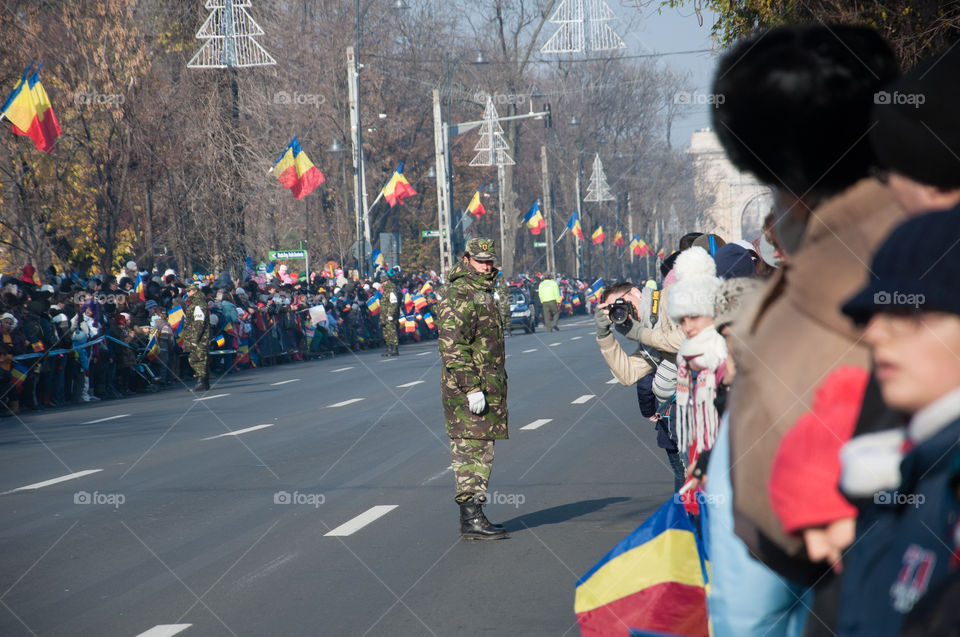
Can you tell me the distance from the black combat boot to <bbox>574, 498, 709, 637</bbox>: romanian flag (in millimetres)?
5014

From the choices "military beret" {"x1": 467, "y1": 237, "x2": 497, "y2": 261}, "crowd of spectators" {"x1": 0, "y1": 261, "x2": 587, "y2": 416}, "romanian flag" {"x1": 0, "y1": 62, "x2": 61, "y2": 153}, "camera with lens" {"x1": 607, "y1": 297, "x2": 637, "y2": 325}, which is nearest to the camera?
"camera with lens" {"x1": 607, "y1": 297, "x2": 637, "y2": 325}

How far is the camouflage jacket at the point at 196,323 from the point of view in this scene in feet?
70.6

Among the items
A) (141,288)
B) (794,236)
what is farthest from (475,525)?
(141,288)

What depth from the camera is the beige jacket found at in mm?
1359

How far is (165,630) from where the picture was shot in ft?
19.5

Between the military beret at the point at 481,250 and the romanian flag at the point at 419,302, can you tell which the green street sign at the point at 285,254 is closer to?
the romanian flag at the point at 419,302

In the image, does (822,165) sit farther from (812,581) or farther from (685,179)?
(685,179)

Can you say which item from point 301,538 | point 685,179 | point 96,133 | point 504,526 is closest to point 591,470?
point 504,526

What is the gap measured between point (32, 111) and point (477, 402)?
579 inches

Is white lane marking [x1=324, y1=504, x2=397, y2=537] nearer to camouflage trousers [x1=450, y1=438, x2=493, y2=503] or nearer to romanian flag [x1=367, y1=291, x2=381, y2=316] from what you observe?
camouflage trousers [x1=450, y1=438, x2=493, y2=503]

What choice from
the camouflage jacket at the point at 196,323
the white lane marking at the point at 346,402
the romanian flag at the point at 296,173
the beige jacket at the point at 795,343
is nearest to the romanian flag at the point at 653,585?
the beige jacket at the point at 795,343

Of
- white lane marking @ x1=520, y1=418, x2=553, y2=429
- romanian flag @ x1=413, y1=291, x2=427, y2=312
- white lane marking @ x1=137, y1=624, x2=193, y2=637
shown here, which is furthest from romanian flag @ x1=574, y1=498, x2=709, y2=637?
romanian flag @ x1=413, y1=291, x2=427, y2=312

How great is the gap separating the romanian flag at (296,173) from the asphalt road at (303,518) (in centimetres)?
1383

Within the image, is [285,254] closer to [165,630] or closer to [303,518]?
[303,518]
